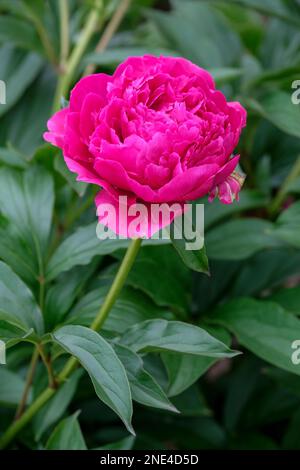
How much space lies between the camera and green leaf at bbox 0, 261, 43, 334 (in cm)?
52

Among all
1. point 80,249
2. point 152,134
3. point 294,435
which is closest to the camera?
point 152,134

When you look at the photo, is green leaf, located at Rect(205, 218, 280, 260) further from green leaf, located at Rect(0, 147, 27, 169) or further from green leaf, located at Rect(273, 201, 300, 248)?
green leaf, located at Rect(0, 147, 27, 169)

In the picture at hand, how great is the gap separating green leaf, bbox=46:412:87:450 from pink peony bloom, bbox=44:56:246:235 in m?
0.26

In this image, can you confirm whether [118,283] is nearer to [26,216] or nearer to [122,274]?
[122,274]

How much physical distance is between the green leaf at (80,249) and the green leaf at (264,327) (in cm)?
15

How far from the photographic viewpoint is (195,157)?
0.44m

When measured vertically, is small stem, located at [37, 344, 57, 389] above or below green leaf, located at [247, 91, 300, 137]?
below

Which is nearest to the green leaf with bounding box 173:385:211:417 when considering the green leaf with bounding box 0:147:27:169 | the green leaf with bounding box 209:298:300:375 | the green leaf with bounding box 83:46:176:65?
the green leaf with bounding box 209:298:300:375

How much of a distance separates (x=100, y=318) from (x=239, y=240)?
0.95ft

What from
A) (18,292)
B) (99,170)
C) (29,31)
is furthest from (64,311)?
(29,31)

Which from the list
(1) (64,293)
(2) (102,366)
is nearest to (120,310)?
(1) (64,293)

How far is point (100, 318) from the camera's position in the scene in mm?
547

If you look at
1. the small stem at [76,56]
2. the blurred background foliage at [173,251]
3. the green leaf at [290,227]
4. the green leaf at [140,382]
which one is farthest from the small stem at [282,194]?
the green leaf at [140,382]

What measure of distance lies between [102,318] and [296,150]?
55 centimetres
